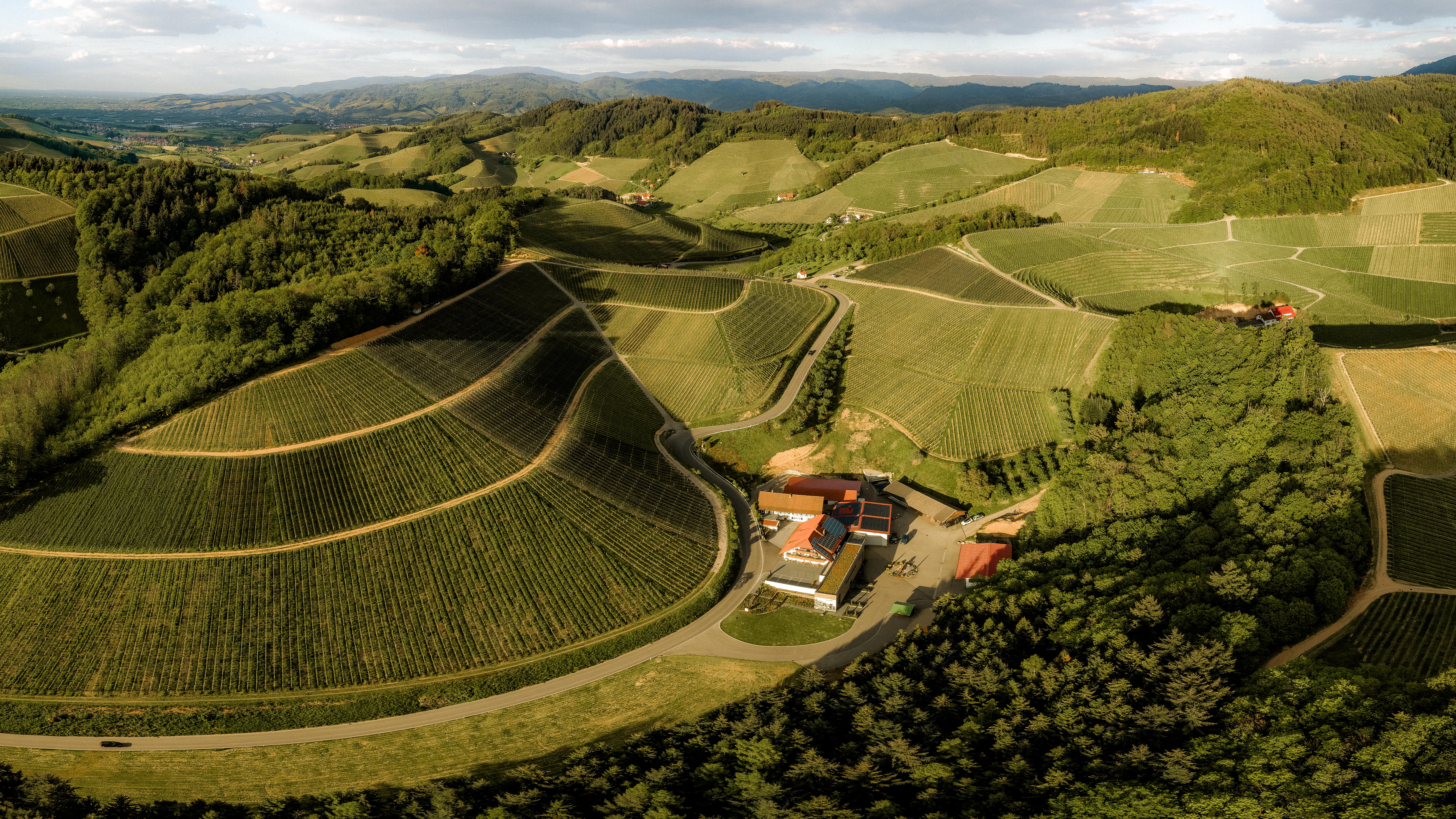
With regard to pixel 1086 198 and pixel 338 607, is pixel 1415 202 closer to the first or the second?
pixel 1086 198

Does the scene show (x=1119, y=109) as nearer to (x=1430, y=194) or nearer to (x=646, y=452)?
(x=1430, y=194)

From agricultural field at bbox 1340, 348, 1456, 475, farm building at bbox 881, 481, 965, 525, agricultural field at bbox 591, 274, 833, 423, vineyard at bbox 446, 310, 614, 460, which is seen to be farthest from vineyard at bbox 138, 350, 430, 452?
agricultural field at bbox 1340, 348, 1456, 475

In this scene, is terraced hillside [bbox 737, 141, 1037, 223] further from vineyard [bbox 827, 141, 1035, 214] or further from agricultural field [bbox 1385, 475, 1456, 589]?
agricultural field [bbox 1385, 475, 1456, 589]

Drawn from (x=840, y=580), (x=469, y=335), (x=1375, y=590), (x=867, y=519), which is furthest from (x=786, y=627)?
(x=469, y=335)

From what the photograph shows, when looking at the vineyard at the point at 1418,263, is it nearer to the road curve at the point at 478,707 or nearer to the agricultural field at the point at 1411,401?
the agricultural field at the point at 1411,401

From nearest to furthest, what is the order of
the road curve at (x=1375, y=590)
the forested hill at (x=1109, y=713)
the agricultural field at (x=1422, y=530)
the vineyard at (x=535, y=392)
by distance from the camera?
the forested hill at (x=1109, y=713) → the road curve at (x=1375, y=590) → the agricultural field at (x=1422, y=530) → the vineyard at (x=535, y=392)

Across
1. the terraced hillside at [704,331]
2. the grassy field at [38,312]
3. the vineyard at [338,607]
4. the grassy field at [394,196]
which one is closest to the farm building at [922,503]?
the terraced hillside at [704,331]
